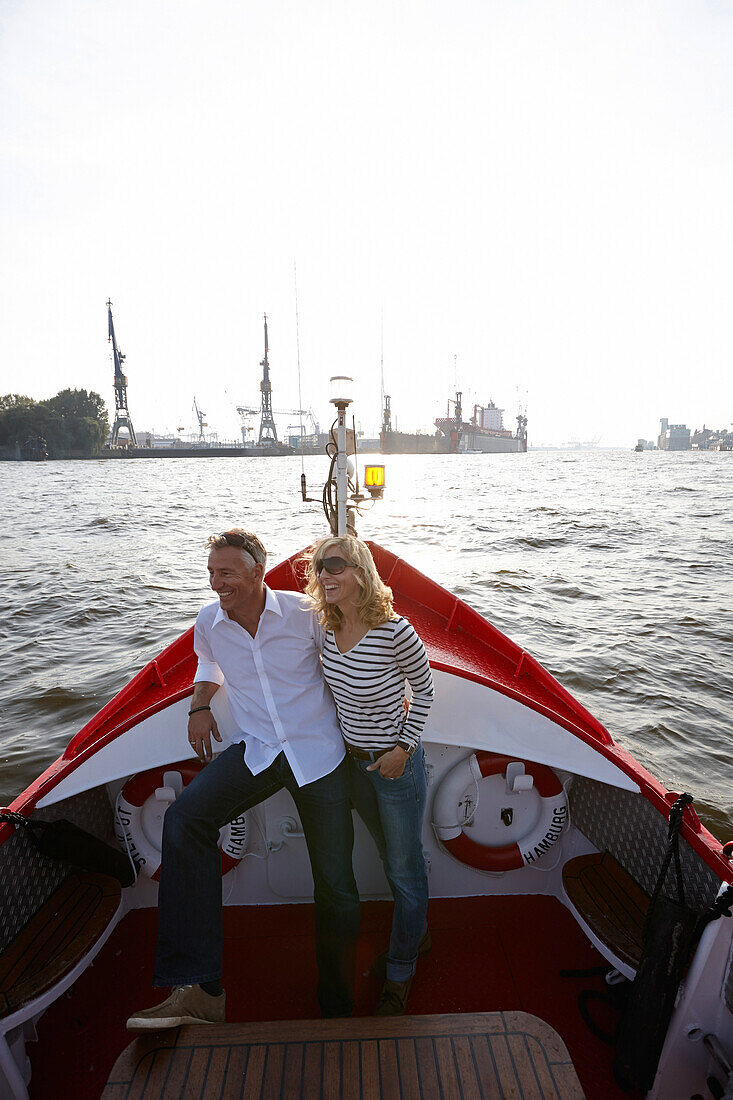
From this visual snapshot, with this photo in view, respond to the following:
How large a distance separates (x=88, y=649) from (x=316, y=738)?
7.72 meters

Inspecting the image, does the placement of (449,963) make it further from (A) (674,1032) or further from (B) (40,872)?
(B) (40,872)

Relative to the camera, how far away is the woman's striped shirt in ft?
6.78

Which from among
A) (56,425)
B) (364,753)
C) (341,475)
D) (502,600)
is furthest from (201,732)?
(56,425)

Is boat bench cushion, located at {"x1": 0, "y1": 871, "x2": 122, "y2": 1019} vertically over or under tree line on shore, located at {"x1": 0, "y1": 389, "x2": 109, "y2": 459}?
under

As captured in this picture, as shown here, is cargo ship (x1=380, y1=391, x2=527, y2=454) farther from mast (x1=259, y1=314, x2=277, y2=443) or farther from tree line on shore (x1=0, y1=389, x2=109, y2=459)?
tree line on shore (x1=0, y1=389, x2=109, y2=459)

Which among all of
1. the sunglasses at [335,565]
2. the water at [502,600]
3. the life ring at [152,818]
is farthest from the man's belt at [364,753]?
the water at [502,600]

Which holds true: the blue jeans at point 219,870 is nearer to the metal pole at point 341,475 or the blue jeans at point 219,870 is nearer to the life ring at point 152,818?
the life ring at point 152,818

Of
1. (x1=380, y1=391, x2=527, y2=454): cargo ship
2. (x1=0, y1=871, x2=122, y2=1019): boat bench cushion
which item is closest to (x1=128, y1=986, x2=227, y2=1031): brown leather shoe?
(x1=0, y1=871, x2=122, y2=1019): boat bench cushion

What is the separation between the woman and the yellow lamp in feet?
8.40

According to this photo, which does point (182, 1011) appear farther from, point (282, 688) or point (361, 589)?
point (361, 589)

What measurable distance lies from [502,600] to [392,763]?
937cm

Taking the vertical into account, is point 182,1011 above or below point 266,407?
below

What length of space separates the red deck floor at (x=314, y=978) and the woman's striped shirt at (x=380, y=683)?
1286 millimetres

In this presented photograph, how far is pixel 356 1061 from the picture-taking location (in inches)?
63.2
